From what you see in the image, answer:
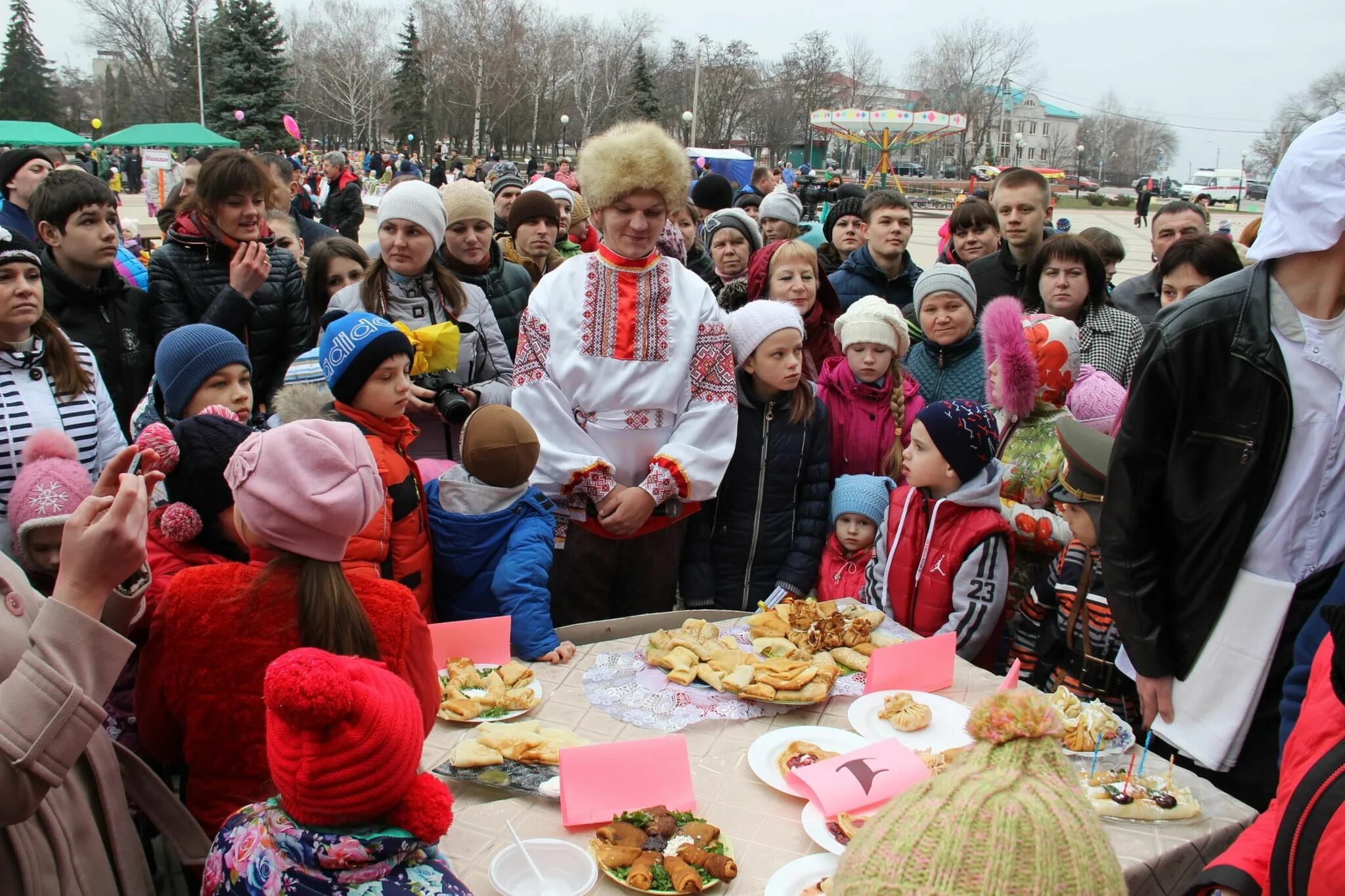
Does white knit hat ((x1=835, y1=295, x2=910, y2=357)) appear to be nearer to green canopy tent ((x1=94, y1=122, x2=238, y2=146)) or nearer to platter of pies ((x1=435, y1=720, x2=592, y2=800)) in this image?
platter of pies ((x1=435, y1=720, x2=592, y2=800))

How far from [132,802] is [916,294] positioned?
3.22m

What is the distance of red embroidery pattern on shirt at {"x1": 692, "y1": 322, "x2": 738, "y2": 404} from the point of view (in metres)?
3.03

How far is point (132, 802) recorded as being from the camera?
69.1 inches

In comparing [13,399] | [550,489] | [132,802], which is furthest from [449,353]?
[132,802]

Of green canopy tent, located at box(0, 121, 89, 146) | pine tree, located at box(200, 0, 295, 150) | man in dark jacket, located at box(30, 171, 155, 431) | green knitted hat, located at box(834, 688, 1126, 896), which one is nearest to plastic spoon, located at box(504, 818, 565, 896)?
green knitted hat, located at box(834, 688, 1126, 896)

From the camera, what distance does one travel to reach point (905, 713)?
2.04m

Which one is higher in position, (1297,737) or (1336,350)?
(1336,350)

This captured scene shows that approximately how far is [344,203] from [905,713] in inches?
375

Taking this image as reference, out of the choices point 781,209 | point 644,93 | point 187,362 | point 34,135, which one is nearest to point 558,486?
point 187,362

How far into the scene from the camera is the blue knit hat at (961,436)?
8.69 ft

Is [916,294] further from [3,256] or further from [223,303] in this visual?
[3,256]

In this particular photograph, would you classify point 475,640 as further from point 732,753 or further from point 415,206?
point 415,206

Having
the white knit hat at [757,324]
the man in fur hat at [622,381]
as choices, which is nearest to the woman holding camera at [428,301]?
the man in fur hat at [622,381]

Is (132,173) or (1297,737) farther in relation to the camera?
(132,173)
